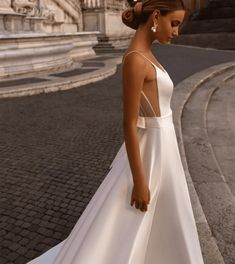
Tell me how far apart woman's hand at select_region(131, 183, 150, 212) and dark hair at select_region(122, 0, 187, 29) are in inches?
29.1

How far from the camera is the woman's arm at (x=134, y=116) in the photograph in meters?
1.54

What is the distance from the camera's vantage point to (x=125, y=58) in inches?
62.8

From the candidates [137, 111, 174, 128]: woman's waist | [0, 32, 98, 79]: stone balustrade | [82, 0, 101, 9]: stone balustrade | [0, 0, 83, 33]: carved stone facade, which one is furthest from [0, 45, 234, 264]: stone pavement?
[82, 0, 101, 9]: stone balustrade

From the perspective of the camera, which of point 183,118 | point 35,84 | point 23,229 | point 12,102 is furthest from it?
point 35,84

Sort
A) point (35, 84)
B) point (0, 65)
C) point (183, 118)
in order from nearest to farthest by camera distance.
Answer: point (183, 118) → point (35, 84) → point (0, 65)

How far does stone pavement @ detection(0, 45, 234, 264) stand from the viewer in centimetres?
273

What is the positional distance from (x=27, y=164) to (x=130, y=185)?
2.58m

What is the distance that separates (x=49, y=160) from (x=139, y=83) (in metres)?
2.85

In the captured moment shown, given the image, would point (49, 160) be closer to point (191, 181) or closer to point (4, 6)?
point (191, 181)

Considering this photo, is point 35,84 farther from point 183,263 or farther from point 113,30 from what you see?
point 113,30

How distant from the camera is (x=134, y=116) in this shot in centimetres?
158

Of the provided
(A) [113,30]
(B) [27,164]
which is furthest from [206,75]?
(A) [113,30]

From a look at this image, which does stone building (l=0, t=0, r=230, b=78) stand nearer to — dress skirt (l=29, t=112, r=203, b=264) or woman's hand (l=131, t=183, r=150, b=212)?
dress skirt (l=29, t=112, r=203, b=264)

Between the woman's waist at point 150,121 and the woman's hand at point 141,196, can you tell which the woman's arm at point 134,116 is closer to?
the woman's hand at point 141,196
